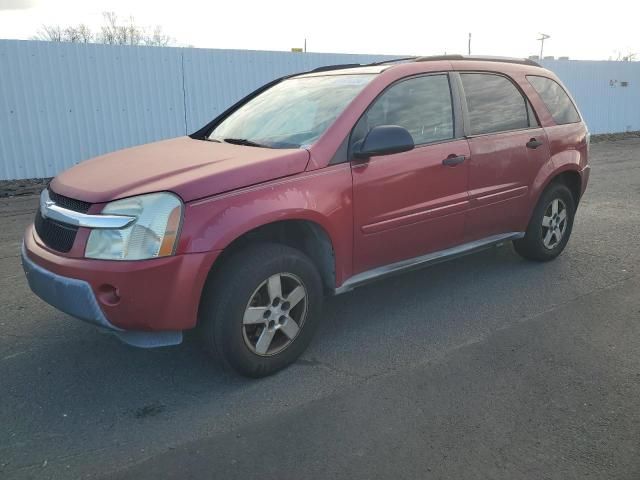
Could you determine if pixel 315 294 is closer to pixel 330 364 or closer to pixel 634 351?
pixel 330 364

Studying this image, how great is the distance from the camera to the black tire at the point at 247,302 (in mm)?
3072

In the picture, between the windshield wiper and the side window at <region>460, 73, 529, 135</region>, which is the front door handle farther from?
the windshield wiper

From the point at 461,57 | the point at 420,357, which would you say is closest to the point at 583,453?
the point at 420,357

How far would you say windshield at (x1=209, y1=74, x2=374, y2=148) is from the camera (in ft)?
12.2

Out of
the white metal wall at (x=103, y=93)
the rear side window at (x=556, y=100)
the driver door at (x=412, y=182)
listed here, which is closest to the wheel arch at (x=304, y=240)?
the driver door at (x=412, y=182)

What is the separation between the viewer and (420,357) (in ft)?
11.7

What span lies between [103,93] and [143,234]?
8.53m

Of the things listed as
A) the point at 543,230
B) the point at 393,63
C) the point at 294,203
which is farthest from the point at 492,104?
the point at 294,203

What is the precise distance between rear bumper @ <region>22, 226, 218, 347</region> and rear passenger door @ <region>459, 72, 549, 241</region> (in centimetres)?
236

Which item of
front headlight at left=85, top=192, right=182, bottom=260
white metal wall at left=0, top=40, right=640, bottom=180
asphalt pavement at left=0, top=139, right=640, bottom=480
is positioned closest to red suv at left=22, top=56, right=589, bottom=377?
front headlight at left=85, top=192, right=182, bottom=260

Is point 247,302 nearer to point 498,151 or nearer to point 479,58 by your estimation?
point 498,151

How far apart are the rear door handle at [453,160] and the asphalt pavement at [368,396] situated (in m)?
1.12

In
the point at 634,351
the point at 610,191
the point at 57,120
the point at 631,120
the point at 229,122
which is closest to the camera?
the point at 634,351

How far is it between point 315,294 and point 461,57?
8.04ft
